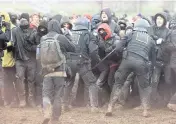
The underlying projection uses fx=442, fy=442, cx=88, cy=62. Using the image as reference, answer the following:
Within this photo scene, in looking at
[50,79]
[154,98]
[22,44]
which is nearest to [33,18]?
[22,44]

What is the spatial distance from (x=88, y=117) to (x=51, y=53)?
1.94m

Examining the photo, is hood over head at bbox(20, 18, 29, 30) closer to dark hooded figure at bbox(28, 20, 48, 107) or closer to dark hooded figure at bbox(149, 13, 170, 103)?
dark hooded figure at bbox(28, 20, 48, 107)

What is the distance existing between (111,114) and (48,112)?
5.99 feet

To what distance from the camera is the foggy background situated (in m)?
23.5

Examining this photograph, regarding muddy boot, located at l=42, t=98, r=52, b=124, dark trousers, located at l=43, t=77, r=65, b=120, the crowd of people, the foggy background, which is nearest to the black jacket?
the crowd of people

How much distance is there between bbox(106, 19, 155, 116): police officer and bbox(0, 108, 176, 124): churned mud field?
10.7 inches

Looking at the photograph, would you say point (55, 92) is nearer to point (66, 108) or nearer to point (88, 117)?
point (88, 117)

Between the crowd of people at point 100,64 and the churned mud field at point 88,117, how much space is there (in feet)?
0.68

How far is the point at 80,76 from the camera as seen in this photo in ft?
33.4

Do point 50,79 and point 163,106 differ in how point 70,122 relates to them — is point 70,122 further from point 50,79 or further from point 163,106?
point 163,106

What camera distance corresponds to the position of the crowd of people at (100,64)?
31.1 feet

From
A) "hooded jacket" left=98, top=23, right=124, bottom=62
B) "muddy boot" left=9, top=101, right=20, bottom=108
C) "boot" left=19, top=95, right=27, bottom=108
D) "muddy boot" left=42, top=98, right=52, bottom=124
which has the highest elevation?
"hooded jacket" left=98, top=23, right=124, bottom=62

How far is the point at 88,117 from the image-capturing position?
9.50 meters

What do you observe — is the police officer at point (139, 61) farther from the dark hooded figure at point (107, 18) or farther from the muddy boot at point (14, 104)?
the muddy boot at point (14, 104)
